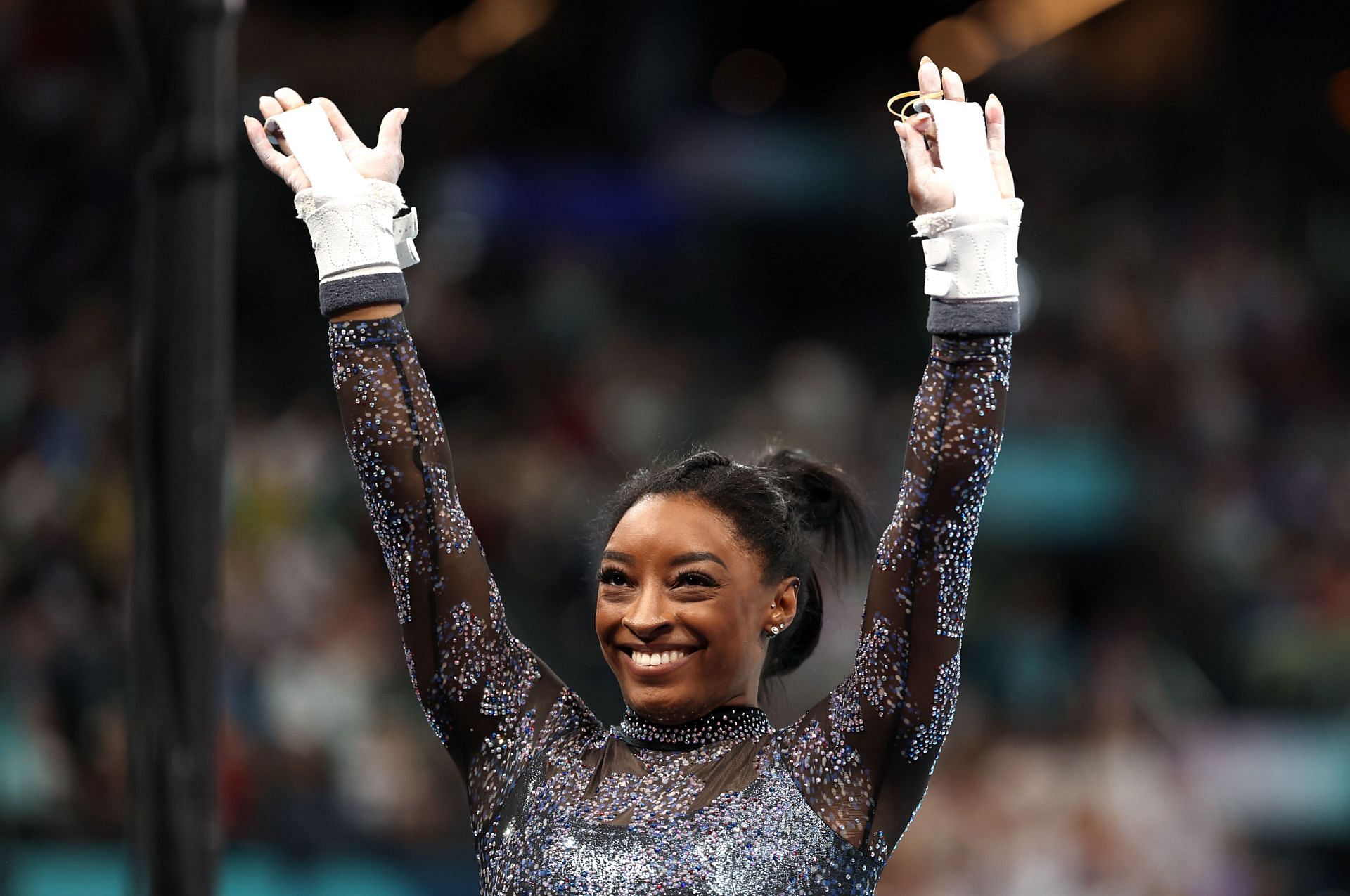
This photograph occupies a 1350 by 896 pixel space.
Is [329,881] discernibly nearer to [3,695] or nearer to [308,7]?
[3,695]

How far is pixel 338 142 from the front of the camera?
1.92 meters

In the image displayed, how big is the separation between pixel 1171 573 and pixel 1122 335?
3.33ft

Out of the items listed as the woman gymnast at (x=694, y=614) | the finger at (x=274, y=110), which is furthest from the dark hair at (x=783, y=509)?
the finger at (x=274, y=110)

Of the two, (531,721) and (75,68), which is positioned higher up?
(75,68)

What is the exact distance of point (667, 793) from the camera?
6.17 ft

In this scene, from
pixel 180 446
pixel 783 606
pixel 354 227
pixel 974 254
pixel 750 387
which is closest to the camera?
pixel 180 446

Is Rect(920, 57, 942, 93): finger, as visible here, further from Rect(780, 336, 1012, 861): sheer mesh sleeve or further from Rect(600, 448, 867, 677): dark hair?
Rect(600, 448, 867, 677): dark hair

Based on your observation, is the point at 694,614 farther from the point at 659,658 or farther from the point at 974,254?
the point at 974,254

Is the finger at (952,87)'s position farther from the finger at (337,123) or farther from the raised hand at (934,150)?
the finger at (337,123)

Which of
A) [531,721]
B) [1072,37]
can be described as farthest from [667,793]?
[1072,37]

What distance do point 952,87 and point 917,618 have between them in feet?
1.99

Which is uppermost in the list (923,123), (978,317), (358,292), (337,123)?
(337,123)

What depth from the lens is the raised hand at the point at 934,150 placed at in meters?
1.78

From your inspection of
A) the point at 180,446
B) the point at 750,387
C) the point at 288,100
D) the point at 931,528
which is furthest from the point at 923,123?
the point at 750,387
